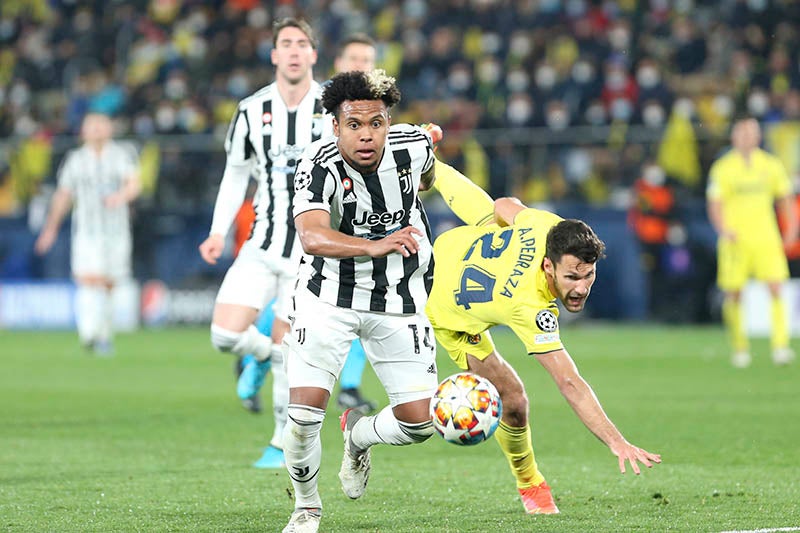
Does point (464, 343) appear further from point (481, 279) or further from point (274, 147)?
point (274, 147)

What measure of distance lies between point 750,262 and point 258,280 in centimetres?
785

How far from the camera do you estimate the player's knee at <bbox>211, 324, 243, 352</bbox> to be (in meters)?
7.68

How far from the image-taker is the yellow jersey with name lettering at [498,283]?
18.0ft

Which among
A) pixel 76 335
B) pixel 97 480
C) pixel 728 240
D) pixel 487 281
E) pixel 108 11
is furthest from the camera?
pixel 108 11

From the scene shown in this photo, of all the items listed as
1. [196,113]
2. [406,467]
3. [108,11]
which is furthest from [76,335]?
[406,467]

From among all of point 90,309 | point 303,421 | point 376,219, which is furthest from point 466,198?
point 90,309

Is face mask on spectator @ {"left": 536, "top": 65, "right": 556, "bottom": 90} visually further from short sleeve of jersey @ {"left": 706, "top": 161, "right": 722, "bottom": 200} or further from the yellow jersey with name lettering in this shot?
the yellow jersey with name lettering

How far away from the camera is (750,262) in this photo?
14.2 metres

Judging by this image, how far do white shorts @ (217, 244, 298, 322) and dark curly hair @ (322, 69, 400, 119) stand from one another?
251 cm

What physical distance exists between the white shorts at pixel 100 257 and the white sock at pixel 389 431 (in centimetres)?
1044

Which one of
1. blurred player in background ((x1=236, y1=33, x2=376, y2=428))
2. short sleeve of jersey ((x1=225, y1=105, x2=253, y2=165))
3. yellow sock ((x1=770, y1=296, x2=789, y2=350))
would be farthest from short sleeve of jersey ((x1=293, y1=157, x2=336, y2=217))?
yellow sock ((x1=770, y1=296, x2=789, y2=350))

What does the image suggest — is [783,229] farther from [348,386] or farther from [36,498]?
[36,498]

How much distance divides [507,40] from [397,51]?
1813mm

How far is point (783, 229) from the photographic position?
58.4 ft
